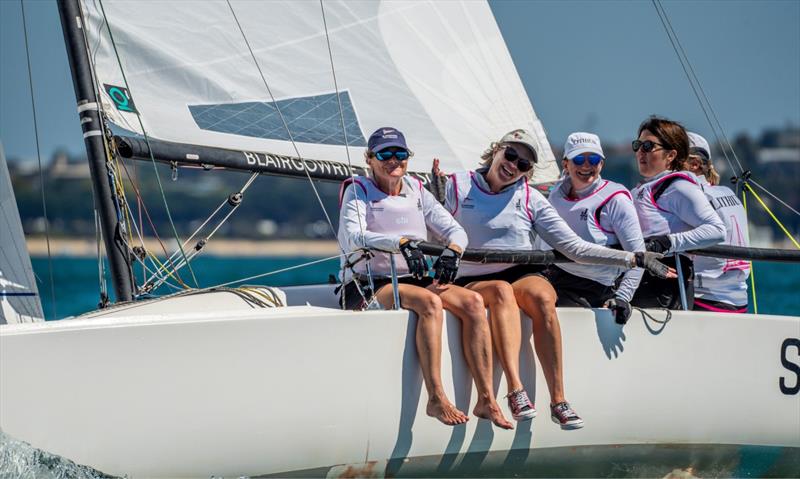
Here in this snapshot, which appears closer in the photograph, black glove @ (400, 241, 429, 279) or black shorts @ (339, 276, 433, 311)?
black glove @ (400, 241, 429, 279)

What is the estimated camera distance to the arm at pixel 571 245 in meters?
4.29

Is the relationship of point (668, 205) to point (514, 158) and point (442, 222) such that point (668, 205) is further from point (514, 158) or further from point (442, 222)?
point (442, 222)

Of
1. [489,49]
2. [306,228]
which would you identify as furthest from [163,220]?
[489,49]

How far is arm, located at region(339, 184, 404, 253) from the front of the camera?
3.96m

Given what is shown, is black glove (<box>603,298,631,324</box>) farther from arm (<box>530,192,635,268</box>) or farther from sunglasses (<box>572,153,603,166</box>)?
sunglasses (<box>572,153,603,166</box>)

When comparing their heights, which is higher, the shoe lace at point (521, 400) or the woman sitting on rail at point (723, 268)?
the woman sitting on rail at point (723, 268)

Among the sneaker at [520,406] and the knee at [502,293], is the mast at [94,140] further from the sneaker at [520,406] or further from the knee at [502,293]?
the sneaker at [520,406]

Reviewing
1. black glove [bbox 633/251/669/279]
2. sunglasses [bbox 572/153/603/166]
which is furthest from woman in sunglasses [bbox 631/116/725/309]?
sunglasses [bbox 572/153/603/166]

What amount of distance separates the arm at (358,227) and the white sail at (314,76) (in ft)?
1.42

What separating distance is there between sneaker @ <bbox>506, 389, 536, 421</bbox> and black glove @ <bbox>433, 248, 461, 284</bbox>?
48cm

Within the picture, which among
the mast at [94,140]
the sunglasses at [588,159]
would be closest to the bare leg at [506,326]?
the sunglasses at [588,159]

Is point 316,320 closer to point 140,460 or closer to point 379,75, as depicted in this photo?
point 140,460

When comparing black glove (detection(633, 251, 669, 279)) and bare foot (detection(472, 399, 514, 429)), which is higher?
black glove (detection(633, 251, 669, 279))

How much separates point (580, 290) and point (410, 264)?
3.32ft
